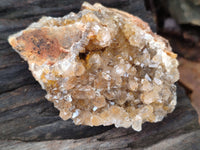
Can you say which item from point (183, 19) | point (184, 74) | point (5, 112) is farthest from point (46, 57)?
point (183, 19)

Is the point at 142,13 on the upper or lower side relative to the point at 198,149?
upper

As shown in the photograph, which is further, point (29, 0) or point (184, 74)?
point (184, 74)

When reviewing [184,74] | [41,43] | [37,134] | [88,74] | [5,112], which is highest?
[41,43]

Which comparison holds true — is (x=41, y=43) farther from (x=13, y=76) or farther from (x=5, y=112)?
(x=5, y=112)

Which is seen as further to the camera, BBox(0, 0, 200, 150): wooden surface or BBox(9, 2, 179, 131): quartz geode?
BBox(0, 0, 200, 150): wooden surface

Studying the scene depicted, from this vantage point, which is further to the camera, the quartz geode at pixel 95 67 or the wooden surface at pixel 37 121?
the wooden surface at pixel 37 121
